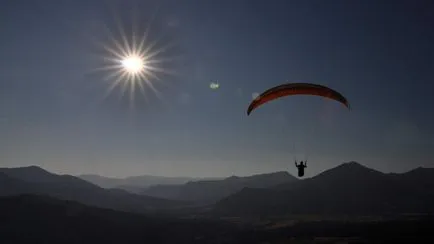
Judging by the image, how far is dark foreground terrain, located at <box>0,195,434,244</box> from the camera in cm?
10981

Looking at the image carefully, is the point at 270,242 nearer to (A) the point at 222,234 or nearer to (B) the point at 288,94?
(A) the point at 222,234

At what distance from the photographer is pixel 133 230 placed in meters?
140

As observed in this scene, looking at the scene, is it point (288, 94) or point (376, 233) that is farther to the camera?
point (376, 233)

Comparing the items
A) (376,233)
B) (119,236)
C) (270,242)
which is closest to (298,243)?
(270,242)

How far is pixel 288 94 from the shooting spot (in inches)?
1264

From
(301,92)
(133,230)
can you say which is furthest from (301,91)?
(133,230)

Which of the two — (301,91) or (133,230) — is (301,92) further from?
(133,230)

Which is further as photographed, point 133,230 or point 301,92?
point 133,230

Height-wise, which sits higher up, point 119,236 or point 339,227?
point 339,227

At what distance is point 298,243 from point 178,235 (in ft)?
180

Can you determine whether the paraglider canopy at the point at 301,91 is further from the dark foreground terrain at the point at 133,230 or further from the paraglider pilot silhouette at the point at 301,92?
the dark foreground terrain at the point at 133,230

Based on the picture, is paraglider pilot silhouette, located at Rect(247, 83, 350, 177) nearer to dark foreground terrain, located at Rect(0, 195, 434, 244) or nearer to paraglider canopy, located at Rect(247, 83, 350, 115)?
paraglider canopy, located at Rect(247, 83, 350, 115)

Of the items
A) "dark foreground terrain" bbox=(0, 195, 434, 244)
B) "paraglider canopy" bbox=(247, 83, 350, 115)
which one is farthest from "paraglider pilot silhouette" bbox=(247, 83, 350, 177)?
"dark foreground terrain" bbox=(0, 195, 434, 244)

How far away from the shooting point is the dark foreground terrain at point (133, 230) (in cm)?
10981
